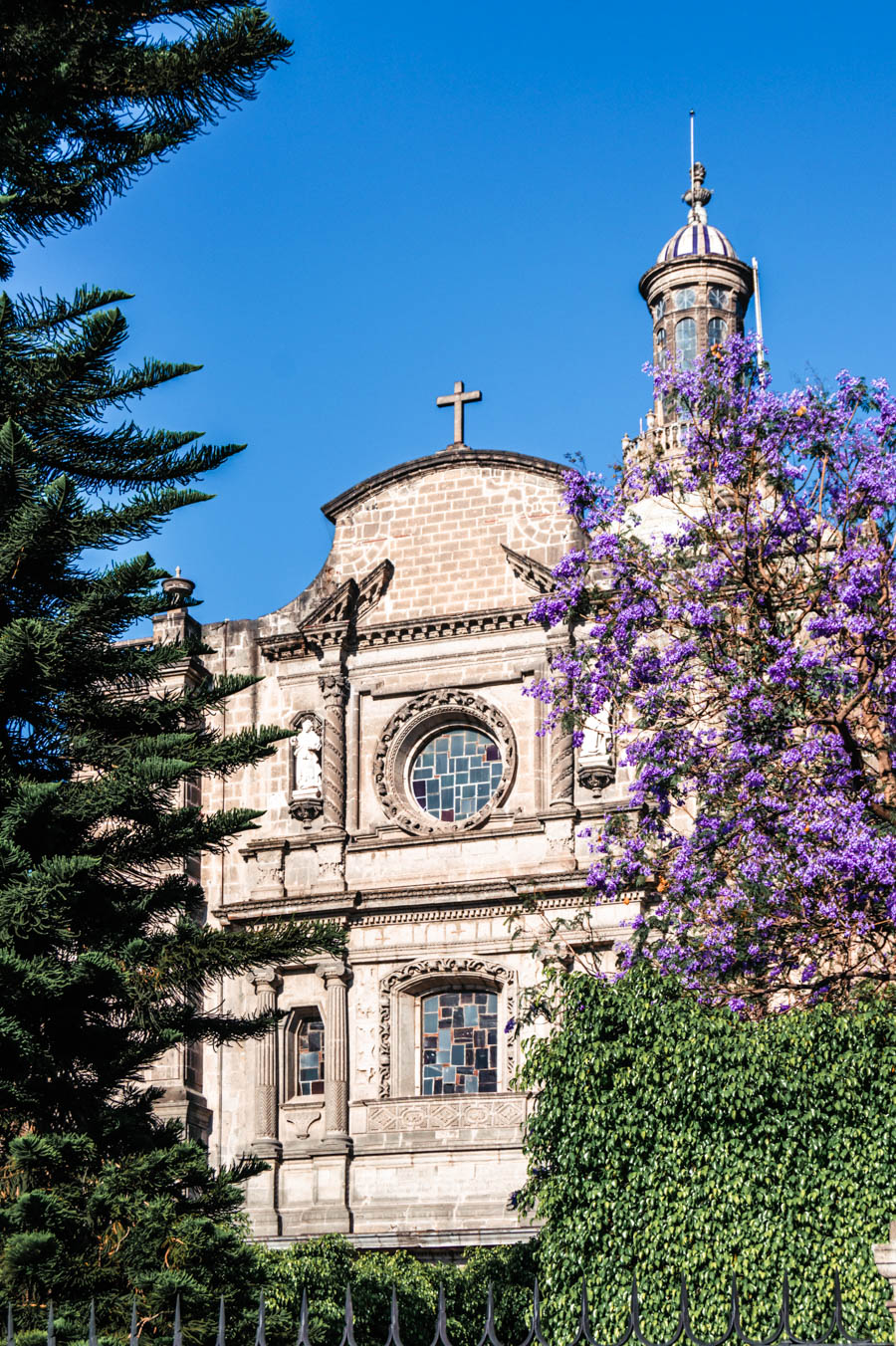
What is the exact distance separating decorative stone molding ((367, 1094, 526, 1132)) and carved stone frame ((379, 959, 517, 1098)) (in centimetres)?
18

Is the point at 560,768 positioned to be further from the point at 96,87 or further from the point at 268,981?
the point at 96,87

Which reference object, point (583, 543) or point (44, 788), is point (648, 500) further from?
point (44, 788)

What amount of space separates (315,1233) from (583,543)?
10.1m

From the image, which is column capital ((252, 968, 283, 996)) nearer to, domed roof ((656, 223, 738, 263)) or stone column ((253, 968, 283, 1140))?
stone column ((253, 968, 283, 1140))

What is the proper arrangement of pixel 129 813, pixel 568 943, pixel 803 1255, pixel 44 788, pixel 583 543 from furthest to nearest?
pixel 583 543 → pixel 568 943 → pixel 803 1255 → pixel 129 813 → pixel 44 788

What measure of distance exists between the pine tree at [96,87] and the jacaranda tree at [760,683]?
7.19 m

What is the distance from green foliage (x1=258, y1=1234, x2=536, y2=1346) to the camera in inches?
741

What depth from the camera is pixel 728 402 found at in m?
19.1

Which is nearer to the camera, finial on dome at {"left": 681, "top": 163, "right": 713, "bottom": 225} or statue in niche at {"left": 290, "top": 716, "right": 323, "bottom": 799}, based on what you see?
statue in niche at {"left": 290, "top": 716, "right": 323, "bottom": 799}

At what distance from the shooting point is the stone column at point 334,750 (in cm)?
2617

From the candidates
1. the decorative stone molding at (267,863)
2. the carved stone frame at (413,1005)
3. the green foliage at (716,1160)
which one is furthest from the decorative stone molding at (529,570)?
the green foliage at (716,1160)

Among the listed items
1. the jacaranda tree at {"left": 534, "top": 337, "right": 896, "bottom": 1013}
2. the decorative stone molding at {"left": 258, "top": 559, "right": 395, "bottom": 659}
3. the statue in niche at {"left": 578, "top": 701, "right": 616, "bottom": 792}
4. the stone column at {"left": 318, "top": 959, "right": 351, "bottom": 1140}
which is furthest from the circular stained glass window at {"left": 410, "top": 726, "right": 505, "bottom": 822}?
the jacaranda tree at {"left": 534, "top": 337, "right": 896, "bottom": 1013}

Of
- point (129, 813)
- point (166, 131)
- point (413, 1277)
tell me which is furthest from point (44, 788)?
point (413, 1277)

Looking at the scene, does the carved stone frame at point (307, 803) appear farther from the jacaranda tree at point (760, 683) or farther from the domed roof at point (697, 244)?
the domed roof at point (697, 244)
